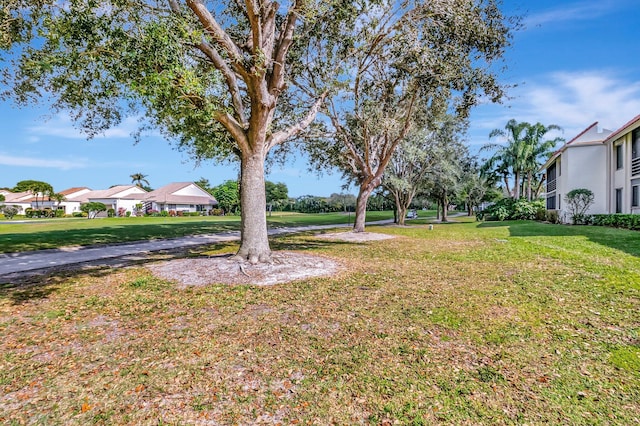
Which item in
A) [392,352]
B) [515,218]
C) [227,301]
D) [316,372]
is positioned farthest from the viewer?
[515,218]

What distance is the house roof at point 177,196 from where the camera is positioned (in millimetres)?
59719

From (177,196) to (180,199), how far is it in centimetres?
143

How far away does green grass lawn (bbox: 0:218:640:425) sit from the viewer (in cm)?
303

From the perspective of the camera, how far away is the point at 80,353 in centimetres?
423

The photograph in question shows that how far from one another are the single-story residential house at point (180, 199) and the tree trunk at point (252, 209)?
55.1 meters

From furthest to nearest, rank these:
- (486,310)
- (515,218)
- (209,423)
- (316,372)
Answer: (515,218) → (486,310) → (316,372) → (209,423)

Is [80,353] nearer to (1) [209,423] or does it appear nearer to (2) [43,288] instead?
(1) [209,423]

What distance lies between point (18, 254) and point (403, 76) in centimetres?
1601

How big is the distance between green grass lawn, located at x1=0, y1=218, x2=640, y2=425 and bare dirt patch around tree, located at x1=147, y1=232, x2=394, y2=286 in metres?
0.59

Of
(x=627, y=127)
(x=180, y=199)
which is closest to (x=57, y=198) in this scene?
(x=180, y=199)

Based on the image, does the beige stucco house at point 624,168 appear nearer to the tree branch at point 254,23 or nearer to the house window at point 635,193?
the house window at point 635,193

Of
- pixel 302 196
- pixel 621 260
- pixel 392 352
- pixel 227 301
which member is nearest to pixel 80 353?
pixel 227 301

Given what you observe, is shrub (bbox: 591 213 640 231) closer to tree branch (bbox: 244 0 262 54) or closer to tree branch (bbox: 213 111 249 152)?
tree branch (bbox: 213 111 249 152)

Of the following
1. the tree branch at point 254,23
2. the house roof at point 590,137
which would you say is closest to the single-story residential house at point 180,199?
the house roof at point 590,137
